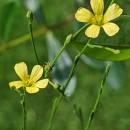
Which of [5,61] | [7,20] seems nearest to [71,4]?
[5,61]

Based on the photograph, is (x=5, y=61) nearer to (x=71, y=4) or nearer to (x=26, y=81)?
(x=71, y=4)

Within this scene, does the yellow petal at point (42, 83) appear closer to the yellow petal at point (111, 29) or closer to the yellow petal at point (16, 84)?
the yellow petal at point (16, 84)

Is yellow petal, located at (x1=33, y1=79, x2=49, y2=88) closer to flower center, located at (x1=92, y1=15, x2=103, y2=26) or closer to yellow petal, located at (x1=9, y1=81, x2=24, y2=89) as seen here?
yellow petal, located at (x1=9, y1=81, x2=24, y2=89)

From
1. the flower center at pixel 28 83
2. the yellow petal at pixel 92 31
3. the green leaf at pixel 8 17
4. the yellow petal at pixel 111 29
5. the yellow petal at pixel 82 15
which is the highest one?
the yellow petal at pixel 82 15

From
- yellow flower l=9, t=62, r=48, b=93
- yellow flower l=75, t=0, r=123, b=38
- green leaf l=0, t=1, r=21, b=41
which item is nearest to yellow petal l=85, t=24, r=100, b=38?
yellow flower l=75, t=0, r=123, b=38

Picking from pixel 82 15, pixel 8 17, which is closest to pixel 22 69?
pixel 82 15

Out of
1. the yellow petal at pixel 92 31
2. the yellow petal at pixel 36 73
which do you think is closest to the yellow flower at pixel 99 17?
the yellow petal at pixel 92 31
